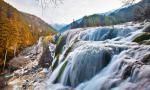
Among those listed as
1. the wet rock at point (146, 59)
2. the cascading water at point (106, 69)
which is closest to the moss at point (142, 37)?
the cascading water at point (106, 69)

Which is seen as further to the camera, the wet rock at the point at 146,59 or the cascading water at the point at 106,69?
the wet rock at the point at 146,59

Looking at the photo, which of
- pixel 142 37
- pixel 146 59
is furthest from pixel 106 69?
pixel 142 37

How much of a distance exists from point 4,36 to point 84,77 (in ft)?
133

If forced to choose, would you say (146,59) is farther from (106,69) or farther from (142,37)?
(142,37)

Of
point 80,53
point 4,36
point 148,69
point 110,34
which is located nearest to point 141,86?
point 148,69

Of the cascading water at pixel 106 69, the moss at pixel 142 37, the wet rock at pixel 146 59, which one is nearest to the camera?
the cascading water at pixel 106 69

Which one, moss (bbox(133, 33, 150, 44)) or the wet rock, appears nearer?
the wet rock

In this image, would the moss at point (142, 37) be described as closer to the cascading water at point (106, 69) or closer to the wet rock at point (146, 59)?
the cascading water at point (106, 69)

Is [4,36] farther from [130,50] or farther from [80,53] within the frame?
[130,50]

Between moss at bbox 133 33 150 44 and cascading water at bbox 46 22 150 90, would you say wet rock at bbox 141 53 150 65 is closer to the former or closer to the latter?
cascading water at bbox 46 22 150 90

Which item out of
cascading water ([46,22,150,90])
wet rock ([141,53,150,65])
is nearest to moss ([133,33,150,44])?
cascading water ([46,22,150,90])

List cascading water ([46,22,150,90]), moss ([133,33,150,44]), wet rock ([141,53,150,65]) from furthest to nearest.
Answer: moss ([133,33,150,44]), wet rock ([141,53,150,65]), cascading water ([46,22,150,90])

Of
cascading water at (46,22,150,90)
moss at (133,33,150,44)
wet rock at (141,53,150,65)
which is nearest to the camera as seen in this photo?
cascading water at (46,22,150,90)

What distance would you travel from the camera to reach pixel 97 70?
1552cm
